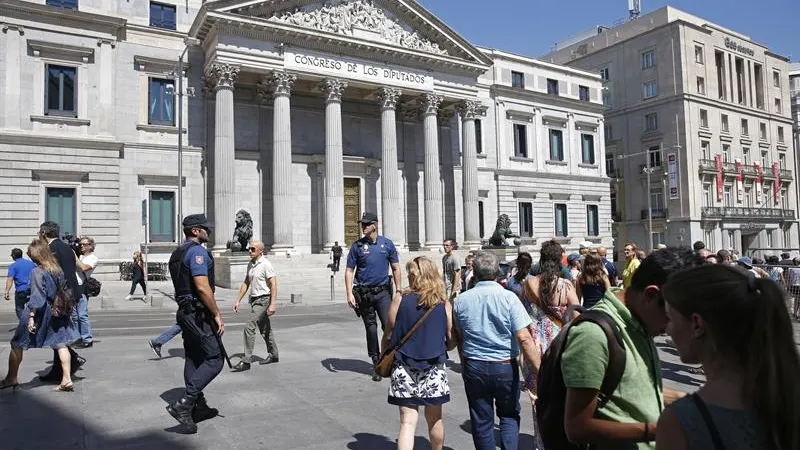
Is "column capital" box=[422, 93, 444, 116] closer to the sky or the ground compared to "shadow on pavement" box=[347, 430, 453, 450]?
closer to the sky

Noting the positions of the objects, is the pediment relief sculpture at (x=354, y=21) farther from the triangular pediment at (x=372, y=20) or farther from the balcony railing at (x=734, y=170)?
the balcony railing at (x=734, y=170)

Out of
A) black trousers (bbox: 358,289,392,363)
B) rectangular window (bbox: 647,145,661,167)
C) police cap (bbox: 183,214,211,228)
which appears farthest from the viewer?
rectangular window (bbox: 647,145,661,167)

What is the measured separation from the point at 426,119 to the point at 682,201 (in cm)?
2983

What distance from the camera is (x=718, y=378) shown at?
182 cm

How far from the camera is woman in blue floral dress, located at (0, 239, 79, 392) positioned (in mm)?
7246

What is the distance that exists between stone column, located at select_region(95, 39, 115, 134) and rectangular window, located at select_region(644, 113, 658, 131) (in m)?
46.4

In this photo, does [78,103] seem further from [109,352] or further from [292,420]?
[292,420]

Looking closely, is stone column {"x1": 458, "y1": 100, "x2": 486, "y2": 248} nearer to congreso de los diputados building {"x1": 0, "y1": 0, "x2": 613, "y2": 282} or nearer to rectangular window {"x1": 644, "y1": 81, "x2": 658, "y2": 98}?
congreso de los diputados building {"x1": 0, "y1": 0, "x2": 613, "y2": 282}

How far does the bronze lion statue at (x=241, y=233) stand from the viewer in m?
25.7

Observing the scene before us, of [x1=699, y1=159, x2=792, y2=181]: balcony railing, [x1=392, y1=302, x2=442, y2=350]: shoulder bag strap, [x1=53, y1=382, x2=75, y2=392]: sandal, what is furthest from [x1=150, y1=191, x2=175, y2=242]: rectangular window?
[x1=699, y1=159, x2=792, y2=181]: balcony railing

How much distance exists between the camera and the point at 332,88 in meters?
30.4

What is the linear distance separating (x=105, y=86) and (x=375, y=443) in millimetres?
27906

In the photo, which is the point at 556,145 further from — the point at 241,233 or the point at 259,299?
the point at 259,299

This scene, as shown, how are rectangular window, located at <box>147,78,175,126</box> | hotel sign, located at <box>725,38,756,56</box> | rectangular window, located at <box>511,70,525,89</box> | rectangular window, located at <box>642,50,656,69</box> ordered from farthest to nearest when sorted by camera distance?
hotel sign, located at <box>725,38,756,56</box>, rectangular window, located at <box>642,50,656,69</box>, rectangular window, located at <box>511,70,525,89</box>, rectangular window, located at <box>147,78,175,126</box>
